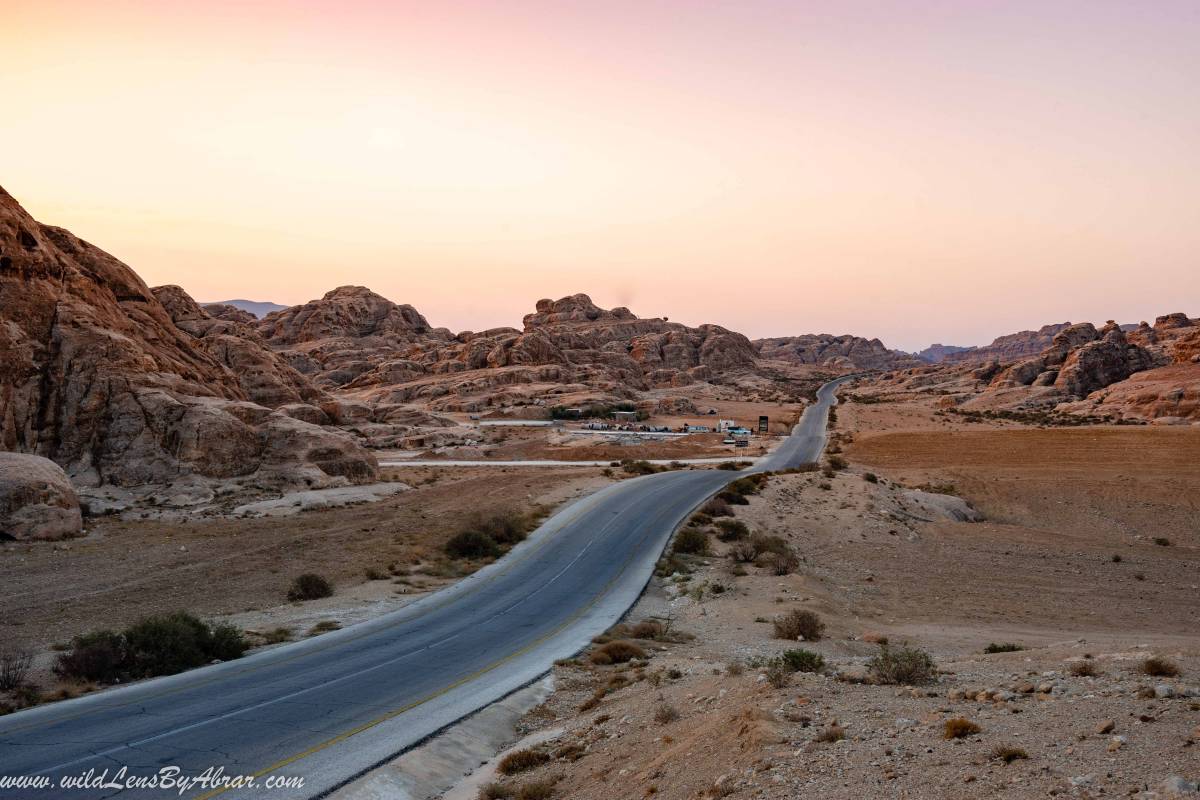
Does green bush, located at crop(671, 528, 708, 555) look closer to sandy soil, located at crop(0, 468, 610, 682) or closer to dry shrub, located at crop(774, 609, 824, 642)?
sandy soil, located at crop(0, 468, 610, 682)

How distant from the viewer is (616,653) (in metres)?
17.4

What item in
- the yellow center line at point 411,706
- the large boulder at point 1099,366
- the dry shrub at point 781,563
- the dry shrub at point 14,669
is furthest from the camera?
the large boulder at point 1099,366

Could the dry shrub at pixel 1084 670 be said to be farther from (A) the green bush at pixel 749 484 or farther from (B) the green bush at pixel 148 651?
(A) the green bush at pixel 749 484

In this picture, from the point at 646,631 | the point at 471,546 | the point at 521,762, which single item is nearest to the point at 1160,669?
the point at 521,762

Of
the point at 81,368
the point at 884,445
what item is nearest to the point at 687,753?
the point at 81,368

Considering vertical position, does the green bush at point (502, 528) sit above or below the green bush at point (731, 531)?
above

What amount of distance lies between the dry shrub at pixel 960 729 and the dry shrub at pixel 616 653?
9327 millimetres

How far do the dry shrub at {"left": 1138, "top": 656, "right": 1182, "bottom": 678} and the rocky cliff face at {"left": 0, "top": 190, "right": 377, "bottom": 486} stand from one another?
123 feet

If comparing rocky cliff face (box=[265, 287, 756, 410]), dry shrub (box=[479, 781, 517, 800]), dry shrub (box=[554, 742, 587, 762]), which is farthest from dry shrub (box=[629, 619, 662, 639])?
rocky cliff face (box=[265, 287, 756, 410])

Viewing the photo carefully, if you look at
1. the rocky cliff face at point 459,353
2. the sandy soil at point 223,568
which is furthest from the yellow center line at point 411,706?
the rocky cliff face at point 459,353

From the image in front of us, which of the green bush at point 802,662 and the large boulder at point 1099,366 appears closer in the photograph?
the green bush at point 802,662

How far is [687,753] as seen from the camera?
9891 mm

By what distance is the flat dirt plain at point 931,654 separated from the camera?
8.09 m

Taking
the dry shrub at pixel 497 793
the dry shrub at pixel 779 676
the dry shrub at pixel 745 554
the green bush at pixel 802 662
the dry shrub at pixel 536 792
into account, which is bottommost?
the dry shrub at pixel 745 554
